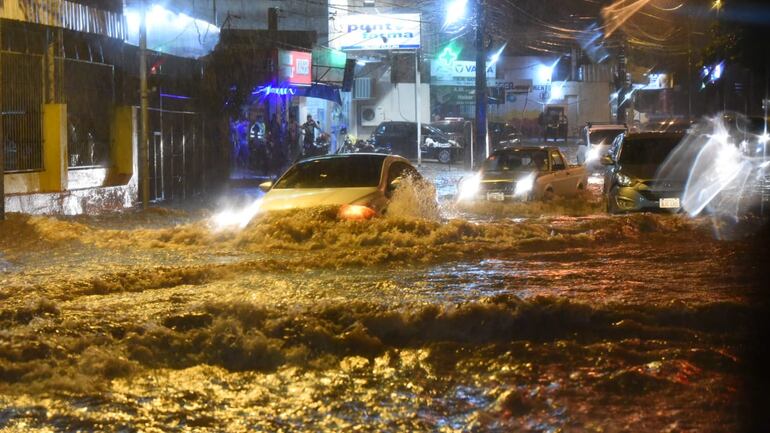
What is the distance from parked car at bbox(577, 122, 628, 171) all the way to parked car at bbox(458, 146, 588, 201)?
9843 mm

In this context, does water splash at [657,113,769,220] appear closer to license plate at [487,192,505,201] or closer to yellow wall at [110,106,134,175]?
A: license plate at [487,192,505,201]

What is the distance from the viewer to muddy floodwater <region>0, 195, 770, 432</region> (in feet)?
20.3

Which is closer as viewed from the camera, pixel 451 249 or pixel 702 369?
pixel 702 369

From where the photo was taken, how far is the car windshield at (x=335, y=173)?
13.6m

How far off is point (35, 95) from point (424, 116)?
3483 centimetres

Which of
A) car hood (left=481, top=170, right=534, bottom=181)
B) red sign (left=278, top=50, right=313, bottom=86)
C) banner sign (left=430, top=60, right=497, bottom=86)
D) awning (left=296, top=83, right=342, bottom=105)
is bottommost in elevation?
car hood (left=481, top=170, right=534, bottom=181)

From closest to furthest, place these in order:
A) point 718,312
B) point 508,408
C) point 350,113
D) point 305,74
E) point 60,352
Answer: point 508,408 < point 60,352 < point 718,312 < point 305,74 < point 350,113

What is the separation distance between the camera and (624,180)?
673 inches

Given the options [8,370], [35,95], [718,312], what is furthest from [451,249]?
[35,95]

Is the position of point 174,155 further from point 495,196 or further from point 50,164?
point 495,196

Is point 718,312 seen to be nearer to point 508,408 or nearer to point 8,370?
point 508,408

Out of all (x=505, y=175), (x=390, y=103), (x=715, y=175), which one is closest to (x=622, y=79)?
(x=390, y=103)

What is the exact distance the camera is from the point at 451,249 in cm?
1354

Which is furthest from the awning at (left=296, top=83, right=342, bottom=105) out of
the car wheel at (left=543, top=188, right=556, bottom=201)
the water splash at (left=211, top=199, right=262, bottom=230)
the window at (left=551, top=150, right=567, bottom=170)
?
the water splash at (left=211, top=199, right=262, bottom=230)
